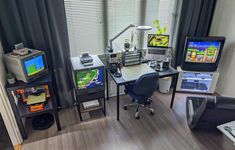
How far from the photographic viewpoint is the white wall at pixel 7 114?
6.93 ft

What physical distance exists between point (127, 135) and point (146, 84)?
0.83m

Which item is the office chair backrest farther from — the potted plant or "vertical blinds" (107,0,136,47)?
the potted plant

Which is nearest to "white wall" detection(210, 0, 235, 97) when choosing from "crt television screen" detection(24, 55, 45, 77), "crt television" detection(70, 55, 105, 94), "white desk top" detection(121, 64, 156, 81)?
"white desk top" detection(121, 64, 156, 81)

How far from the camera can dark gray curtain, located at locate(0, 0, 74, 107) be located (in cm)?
226

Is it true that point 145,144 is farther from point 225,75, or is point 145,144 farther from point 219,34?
point 219,34

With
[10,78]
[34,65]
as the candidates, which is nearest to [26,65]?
[34,65]

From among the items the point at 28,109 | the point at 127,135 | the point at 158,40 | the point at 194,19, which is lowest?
the point at 127,135

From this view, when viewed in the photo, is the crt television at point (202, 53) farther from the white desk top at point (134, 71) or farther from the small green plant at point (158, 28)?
the white desk top at point (134, 71)

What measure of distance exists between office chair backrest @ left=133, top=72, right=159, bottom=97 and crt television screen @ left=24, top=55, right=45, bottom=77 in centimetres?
141

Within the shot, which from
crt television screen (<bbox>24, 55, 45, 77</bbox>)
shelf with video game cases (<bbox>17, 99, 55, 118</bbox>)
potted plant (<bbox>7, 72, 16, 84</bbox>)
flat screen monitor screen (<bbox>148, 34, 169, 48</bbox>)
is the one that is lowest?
shelf with video game cases (<bbox>17, 99, 55, 118</bbox>)

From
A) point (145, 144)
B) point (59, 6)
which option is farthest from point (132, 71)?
point (59, 6)

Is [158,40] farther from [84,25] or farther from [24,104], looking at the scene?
[24,104]

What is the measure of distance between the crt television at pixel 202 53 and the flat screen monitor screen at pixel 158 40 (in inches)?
21.1

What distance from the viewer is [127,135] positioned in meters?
2.57
